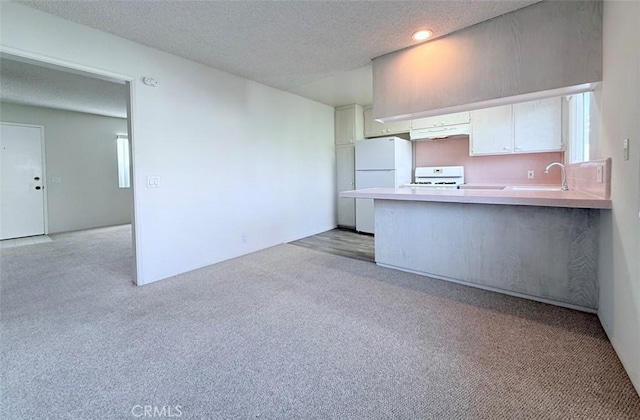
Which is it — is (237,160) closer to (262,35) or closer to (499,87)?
(262,35)

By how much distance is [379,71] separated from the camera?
3.36 metres

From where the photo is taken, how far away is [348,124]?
5844mm

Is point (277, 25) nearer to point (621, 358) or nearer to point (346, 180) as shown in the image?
point (621, 358)

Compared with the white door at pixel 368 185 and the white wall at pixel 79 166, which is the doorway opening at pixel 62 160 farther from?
the white door at pixel 368 185

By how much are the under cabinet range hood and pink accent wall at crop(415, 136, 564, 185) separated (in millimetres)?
358

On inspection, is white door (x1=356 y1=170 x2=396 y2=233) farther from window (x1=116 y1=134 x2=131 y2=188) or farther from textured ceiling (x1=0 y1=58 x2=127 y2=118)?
window (x1=116 y1=134 x2=131 y2=188)

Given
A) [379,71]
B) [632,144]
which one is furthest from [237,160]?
[632,144]

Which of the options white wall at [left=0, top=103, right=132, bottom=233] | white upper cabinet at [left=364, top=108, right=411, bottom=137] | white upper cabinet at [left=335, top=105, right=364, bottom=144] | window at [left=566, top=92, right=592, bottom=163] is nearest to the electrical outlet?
window at [left=566, top=92, right=592, bottom=163]

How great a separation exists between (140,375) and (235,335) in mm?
584

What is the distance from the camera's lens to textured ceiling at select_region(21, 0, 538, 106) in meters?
2.34

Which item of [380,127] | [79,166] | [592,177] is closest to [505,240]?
[592,177]

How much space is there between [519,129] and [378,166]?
2.09 meters

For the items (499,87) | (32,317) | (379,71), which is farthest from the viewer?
(379,71)

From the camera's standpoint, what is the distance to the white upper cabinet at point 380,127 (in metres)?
5.29
